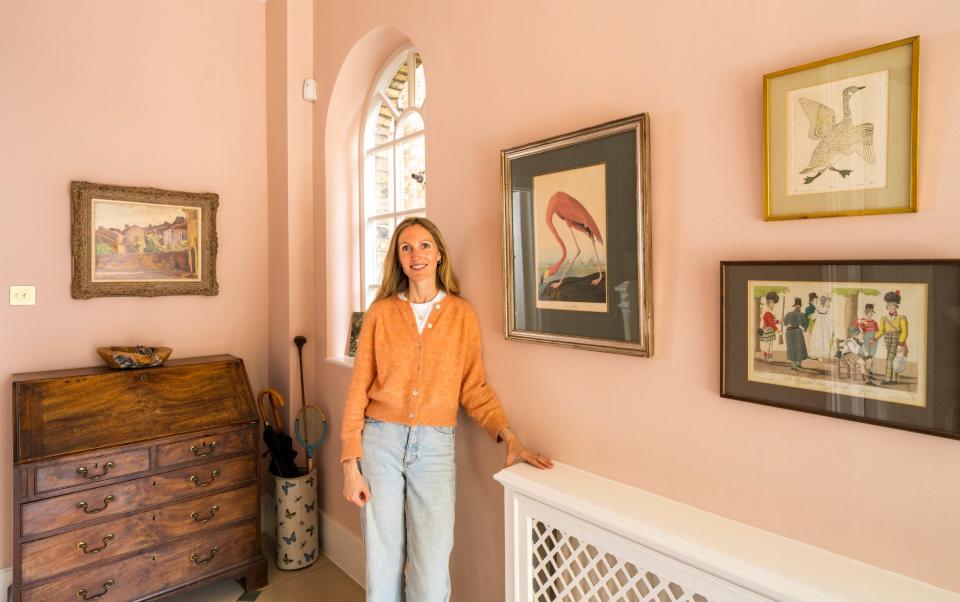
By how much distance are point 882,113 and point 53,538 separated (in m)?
2.97

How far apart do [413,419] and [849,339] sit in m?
1.26

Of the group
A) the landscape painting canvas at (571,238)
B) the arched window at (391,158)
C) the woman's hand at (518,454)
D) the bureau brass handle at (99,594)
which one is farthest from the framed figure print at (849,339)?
the bureau brass handle at (99,594)

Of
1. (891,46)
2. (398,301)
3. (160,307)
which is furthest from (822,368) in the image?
(160,307)

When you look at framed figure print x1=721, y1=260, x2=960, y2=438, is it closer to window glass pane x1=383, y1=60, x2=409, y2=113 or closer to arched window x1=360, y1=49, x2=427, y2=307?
arched window x1=360, y1=49, x2=427, y2=307

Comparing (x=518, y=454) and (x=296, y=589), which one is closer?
(x=518, y=454)

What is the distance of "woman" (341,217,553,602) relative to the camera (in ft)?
5.86

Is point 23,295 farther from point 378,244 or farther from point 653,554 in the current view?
point 653,554

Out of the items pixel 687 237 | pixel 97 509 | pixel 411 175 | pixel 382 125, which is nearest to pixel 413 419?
pixel 687 237

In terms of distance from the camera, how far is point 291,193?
2.98 m

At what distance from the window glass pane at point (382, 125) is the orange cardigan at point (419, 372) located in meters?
1.36

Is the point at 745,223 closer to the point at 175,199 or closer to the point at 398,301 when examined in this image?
the point at 398,301

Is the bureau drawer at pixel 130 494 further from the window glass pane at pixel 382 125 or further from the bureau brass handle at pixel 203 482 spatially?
the window glass pane at pixel 382 125

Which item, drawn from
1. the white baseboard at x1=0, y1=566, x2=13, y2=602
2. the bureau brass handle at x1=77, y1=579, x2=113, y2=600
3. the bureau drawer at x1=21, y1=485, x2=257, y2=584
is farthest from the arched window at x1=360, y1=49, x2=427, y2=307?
the white baseboard at x1=0, y1=566, x2=13, y2=602

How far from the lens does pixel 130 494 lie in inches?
87.2
